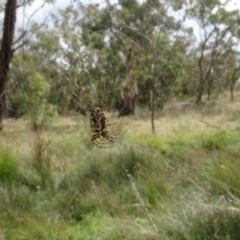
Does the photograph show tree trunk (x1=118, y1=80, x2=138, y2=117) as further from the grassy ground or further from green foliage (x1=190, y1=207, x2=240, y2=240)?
green foliage (x1=190, y1=207, x2=240, y2=240)

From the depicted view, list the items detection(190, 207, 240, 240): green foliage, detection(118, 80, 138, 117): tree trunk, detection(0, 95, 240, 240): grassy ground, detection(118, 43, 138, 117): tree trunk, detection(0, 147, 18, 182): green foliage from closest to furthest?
detection(190, 207, 240, 240): green foliage → detection(0, 95, 240, 240): grassy ground → detection(0, 147, 18, 182): green foliage → detection(118, 43, 138, 117): tree trunk → detection(118, 80, 138, 117): tree trunk

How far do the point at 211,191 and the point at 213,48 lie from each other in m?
20.1

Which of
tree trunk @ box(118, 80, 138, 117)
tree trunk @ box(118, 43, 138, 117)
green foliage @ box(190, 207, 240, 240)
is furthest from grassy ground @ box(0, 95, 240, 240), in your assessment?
tree trunk @ box(118, 80, 138, 117)

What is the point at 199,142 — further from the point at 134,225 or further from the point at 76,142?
the point at 134,225

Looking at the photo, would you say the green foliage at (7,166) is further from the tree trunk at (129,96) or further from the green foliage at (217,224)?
the tree trunk at (129,96)

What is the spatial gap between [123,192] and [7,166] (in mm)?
1392

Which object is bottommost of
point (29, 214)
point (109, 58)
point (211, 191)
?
point (29, 214)

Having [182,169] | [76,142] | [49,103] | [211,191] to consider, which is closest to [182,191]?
[211,191]

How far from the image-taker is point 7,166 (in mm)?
5117

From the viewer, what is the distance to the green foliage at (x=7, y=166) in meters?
5.01

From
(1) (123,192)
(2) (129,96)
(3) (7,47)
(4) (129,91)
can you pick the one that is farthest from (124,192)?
(2) (129,96)

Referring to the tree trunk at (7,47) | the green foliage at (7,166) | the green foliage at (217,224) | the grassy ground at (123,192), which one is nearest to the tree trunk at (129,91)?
the grassy ground at (123,192)

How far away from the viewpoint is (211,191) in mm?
3561

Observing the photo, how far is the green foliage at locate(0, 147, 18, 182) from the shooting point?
501cm
